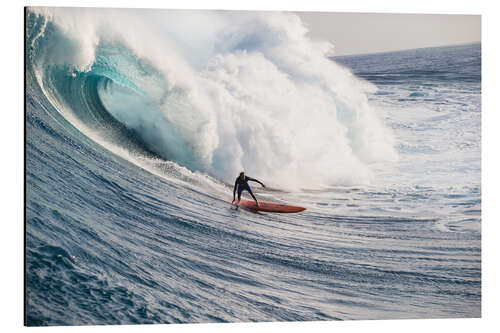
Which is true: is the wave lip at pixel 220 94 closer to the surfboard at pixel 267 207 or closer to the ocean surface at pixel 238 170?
the ocean surface at pixel 238 170

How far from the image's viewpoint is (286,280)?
4770 mm

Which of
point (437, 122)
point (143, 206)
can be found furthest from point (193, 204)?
point (437, 122)

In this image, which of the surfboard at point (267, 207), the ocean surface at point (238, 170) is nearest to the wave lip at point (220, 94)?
the ocean surface at point (238, 170)

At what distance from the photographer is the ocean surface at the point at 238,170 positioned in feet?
15.0

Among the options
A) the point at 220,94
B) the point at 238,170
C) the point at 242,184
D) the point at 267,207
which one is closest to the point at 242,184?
the point at 242,184

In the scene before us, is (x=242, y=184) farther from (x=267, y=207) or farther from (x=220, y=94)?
(x=220, y=94)

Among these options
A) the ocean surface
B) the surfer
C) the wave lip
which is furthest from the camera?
the surfer

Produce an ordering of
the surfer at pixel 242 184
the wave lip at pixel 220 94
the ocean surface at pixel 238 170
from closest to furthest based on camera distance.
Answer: the ocean surface at pixel 238 170, the wave lip at pixel 220 94, the surfer at pixel 242 184

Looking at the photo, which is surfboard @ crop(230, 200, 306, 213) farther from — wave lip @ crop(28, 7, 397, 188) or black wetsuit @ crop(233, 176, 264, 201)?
wave lip @ crop(28, 7, 397, 188)

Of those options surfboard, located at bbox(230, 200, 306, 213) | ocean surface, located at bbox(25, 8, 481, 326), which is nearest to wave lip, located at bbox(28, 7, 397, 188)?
ocean surface, located at bbox(25, 8, 481, 326)

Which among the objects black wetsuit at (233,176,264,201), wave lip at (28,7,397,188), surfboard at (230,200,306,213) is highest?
wave lip at (28,7,397,188)

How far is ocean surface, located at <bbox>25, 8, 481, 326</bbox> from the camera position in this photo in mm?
4574

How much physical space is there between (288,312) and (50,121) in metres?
2.35

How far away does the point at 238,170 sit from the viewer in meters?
4.87
